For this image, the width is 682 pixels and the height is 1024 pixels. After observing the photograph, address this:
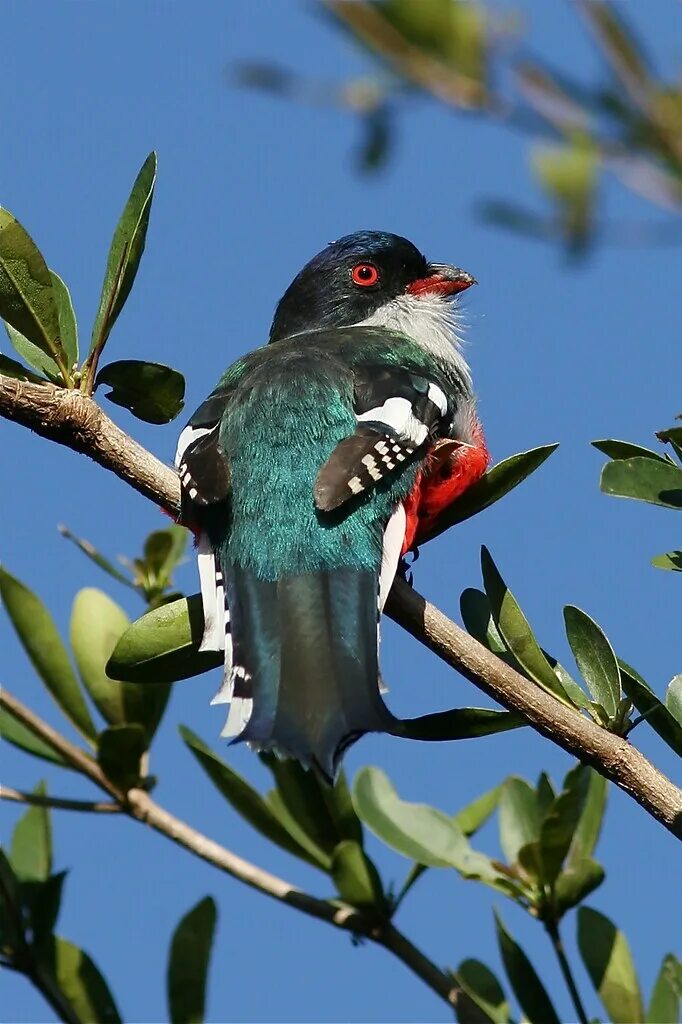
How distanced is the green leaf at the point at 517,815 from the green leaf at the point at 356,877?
0.32 meters

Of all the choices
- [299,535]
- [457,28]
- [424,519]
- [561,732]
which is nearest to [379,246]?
[424,519]

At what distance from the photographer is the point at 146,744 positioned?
330 cm

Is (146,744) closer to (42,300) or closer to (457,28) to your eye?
(42,300)

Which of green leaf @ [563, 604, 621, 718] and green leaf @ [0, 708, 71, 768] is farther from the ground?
green leaf @ [563, 604, 621, 718]

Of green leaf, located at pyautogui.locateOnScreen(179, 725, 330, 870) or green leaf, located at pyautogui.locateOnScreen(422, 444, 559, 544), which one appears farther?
green leaf, located at pyautogui.locateOnScreen(422, 444, 559, 544)

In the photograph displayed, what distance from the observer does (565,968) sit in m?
2.78

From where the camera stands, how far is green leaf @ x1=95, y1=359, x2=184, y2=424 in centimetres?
362

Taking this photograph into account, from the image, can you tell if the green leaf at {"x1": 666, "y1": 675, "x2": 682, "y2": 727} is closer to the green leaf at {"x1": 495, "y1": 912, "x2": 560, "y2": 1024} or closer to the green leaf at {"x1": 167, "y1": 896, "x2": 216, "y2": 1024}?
the green leaf at {"x1": 495, "y1": 912, "x2": 560, "y2": 1024}

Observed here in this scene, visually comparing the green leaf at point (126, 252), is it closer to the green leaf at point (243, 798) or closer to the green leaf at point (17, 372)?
the green leaf at point (17, 372)

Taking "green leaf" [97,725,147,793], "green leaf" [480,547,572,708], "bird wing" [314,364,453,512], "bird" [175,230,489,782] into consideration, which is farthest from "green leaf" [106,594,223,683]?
"green leaf" [480,547,572,708]

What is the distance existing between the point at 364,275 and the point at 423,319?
1.11 feet

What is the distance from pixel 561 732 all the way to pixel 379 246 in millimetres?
3426

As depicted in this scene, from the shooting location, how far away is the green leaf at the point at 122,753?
10.5 ft

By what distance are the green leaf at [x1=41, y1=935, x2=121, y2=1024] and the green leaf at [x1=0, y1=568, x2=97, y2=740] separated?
679 mm
